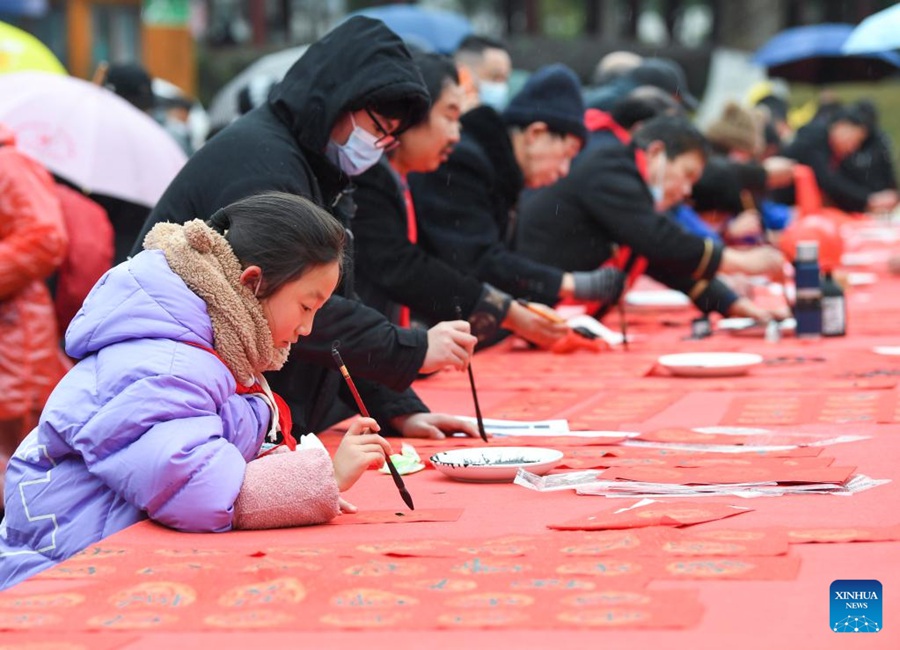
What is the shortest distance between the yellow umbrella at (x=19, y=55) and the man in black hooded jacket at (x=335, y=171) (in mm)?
3981

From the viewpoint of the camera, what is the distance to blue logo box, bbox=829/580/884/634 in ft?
4.98

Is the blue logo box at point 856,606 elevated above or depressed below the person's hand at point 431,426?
above

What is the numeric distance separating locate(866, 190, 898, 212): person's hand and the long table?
9.37 m

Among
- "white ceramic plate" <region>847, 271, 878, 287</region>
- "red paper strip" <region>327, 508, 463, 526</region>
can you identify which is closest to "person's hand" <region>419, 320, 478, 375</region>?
"red paper strip" <region>327, 508, 463, 526</region>

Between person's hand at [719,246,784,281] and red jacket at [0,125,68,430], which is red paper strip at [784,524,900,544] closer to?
red jacket at [0,125,68,430]

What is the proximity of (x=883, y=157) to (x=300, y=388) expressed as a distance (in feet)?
32.5

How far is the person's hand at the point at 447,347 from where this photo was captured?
2.95m

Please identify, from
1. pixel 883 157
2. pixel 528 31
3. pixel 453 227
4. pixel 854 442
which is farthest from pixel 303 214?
pixel 528 31

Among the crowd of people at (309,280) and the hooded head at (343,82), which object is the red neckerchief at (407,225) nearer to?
the crowd of people at (309,280)

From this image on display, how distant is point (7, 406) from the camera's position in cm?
399

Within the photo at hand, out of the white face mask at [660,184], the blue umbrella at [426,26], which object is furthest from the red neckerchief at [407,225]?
the blue umbrella at [426,26]

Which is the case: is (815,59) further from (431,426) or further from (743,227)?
(431,426)

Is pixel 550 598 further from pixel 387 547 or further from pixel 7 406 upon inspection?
pixel 7 406

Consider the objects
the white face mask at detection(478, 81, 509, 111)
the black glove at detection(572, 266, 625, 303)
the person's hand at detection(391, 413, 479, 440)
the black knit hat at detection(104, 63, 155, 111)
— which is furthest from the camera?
the white face mask at detection(478, 81, 509, 111)
